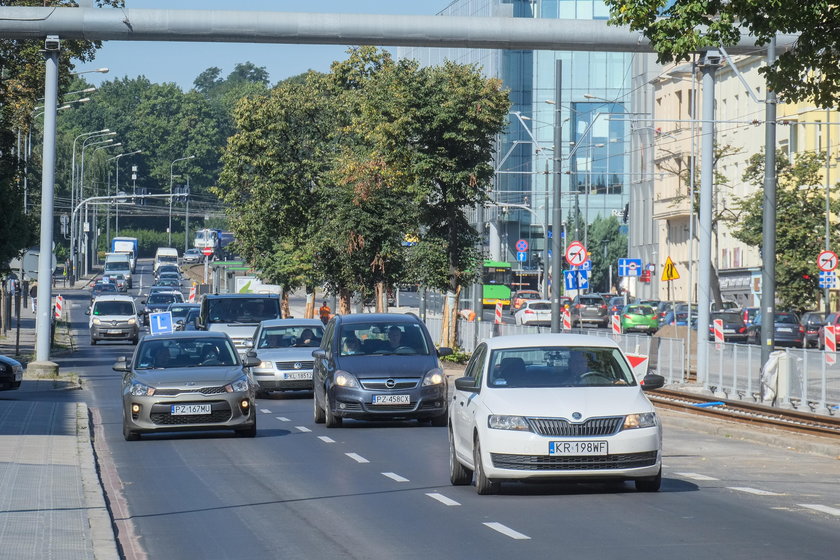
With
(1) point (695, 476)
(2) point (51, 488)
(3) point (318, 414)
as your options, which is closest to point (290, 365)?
(3) point (318, 414)

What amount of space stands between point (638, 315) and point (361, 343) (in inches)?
2048

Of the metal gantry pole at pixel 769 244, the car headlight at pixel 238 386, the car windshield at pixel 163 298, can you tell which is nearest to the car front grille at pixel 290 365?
the metal gantry pole at pixel 769 244

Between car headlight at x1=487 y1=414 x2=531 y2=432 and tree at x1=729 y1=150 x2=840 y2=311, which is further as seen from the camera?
tree at x1=729 y1=150 x2=840 y2=311

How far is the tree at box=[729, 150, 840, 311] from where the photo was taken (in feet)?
217

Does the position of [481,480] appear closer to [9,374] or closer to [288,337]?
[288,337]

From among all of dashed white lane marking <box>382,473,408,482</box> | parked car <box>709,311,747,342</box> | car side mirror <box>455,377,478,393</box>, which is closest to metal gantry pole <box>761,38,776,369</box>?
dashed white lane marking <box>382,473,408,482</box>

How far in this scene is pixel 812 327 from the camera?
6366cm

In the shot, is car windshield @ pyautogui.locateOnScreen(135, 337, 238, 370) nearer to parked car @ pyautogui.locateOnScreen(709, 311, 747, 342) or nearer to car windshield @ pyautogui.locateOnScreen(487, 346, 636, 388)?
car windshield @ pyautogui.locateOnScreen(487, 346, 636, 388)

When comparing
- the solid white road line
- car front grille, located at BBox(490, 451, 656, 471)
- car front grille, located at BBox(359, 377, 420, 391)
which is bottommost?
the solid white road line

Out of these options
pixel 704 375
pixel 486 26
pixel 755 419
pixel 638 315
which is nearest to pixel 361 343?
pixel 486 26

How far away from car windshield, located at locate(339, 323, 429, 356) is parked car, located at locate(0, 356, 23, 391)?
11462 millimetres

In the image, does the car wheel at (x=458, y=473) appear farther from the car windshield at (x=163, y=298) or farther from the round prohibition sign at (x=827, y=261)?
the car windshield at (x=163, y=298)

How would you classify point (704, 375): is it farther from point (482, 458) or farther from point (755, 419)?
point (482, 458)

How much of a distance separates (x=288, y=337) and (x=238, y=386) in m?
11.0
